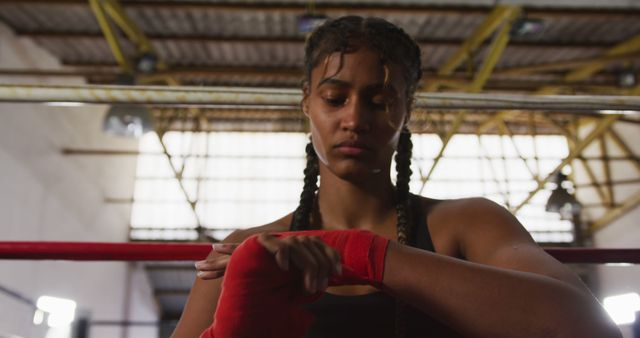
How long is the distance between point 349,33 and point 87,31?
7209 millimetres

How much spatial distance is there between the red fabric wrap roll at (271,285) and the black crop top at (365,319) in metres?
0.24

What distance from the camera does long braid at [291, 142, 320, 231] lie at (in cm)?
132

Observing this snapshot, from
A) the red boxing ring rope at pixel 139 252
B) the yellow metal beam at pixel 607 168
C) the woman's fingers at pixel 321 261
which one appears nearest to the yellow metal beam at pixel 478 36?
the yellow metal beam at pixel 607 168

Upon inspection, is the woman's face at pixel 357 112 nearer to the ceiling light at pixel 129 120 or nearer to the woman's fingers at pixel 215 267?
the woman's fingers at pixel 215 267

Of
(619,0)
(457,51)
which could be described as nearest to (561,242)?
(457,51)

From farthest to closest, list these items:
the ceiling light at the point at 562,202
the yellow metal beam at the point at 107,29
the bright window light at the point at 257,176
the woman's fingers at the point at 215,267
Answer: the bright window light at the point at 257,176
the ceiling light at the point at 562,202
the yellow metal beam at the point at 107,29
the woman's fingers at the point at 215,267

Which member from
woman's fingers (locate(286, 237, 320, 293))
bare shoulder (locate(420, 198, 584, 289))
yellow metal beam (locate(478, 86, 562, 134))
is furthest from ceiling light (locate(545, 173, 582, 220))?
woman's fingers (locate(286, 237, 320, 293))

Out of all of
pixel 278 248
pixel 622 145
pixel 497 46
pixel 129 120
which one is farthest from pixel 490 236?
pixel 622 145

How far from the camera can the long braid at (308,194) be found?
1.32 m

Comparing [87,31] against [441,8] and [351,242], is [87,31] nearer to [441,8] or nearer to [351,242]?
[441,8]

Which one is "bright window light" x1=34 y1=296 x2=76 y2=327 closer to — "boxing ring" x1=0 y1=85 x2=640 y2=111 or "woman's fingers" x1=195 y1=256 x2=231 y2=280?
"boxing ring" x1=0 y1=85 x2=640 y2=111

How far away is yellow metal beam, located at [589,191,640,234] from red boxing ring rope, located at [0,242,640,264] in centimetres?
989

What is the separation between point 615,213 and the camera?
11.1 m

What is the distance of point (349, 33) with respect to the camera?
1200 millimetres
